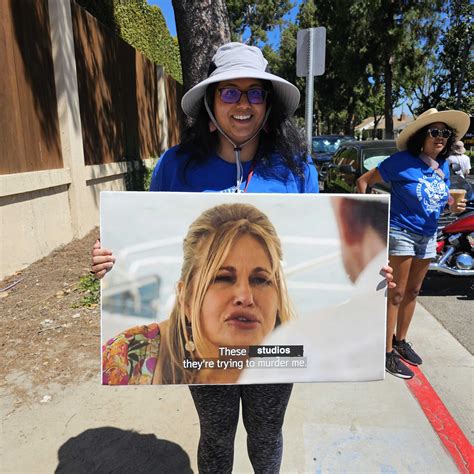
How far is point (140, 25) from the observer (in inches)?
443

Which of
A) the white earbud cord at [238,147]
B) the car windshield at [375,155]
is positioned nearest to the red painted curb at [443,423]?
the white earbud cord at [238,147]

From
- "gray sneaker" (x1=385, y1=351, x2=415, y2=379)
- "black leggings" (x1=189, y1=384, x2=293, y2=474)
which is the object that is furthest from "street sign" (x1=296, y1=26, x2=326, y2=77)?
"black leggings" (x1=189, y1=384, x2=293, y2=474)

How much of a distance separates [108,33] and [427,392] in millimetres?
7629

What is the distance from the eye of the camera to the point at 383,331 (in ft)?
5.41

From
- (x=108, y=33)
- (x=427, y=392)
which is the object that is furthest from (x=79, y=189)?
(x=427, y=392)

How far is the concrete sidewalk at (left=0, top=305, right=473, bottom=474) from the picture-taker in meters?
2.42

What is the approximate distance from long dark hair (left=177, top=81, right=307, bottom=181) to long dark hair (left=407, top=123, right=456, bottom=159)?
180 centimetres

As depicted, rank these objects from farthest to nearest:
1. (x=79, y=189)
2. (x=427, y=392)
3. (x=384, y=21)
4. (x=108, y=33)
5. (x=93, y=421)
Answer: (x=384, y=21) < (x=108, y=33) < (x=79, y=189) < (x=427, y=392) < (x=93, y=421)

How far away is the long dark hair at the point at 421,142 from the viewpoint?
3.25 metres

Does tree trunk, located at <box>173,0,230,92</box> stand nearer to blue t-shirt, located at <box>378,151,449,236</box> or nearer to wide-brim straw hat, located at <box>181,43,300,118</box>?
A: blue t-shirt, located at <box>378,151,449,236</box>

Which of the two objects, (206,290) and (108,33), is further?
(108,33)

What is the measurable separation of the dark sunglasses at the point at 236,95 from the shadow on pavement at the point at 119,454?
1946mm

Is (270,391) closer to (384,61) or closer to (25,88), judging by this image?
(25,88)

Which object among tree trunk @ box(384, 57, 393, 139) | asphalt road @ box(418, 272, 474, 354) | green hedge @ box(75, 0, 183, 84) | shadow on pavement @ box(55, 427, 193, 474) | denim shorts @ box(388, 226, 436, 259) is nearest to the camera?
shadow on pavement @ box(55, 427, 193, 474)
